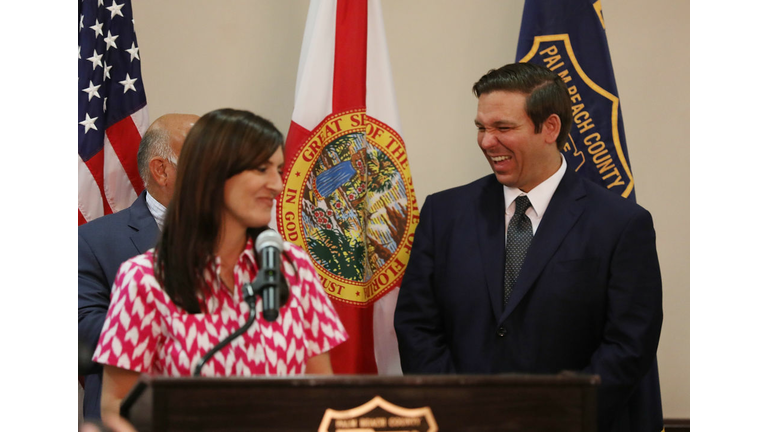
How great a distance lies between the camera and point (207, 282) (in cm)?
168

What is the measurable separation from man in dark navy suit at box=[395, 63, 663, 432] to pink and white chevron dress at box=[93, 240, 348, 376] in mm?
858

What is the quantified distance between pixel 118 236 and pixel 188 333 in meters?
1.05

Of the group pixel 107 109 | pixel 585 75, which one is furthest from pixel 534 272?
pixel 107 109

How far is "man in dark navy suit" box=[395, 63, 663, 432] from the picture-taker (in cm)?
233

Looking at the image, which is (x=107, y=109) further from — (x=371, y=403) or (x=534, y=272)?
(x=371, y=403)

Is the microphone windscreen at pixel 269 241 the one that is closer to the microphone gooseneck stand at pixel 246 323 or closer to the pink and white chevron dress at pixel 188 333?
the microphone gooseneck stand at pixel 246 323

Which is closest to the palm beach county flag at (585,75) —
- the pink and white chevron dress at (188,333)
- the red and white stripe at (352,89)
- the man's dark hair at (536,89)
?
the man's dark hair at (536,89)

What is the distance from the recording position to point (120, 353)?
5.32ft

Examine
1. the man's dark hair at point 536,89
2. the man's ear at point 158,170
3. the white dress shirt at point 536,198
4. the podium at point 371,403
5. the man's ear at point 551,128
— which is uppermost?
the man's dark hair at point 536,89

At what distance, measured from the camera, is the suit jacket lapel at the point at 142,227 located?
8.33 ft

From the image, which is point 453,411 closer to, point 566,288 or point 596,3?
point 566,288

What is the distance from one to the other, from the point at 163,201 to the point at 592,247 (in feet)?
5.08

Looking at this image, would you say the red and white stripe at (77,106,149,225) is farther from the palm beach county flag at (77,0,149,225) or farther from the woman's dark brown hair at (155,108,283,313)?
the woman's dark brown hair at (155,108,283,313)

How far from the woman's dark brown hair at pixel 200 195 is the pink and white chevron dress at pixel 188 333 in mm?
34
